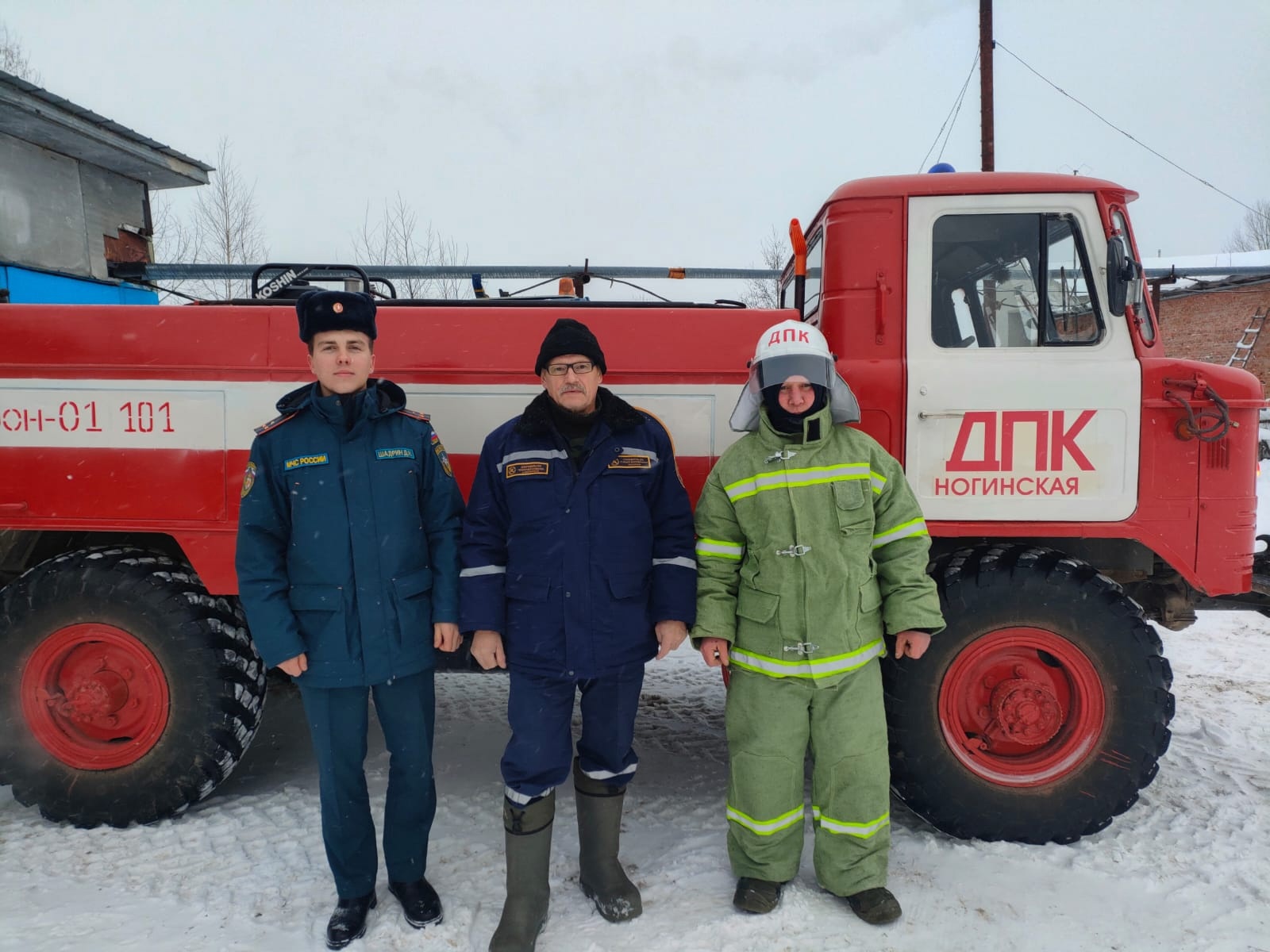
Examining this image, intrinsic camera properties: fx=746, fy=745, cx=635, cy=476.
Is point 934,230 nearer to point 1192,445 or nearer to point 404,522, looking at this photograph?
point 1192,445

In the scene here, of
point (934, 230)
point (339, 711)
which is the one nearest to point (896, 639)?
point (934, 230)

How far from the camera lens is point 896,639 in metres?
2.45

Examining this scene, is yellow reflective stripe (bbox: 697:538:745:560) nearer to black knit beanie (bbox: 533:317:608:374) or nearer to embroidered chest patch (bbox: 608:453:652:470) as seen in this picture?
embroidered chest patch (bbox: 608:453:652:470)

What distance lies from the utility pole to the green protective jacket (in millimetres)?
10048

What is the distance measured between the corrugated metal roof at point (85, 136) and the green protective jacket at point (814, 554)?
9.19 meters

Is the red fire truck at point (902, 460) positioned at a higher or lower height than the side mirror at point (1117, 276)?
lower

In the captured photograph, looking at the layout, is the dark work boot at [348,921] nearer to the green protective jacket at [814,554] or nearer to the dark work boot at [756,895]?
the dark work boot at [756,895]

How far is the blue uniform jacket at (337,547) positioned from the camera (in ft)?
7.28

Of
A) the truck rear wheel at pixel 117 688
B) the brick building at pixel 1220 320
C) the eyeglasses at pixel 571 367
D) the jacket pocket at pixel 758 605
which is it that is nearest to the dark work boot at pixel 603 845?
the jacket pocket at pixel 758 605

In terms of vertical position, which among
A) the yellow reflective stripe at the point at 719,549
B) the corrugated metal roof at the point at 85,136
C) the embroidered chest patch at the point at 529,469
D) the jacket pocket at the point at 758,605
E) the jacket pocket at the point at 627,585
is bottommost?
the jacket pocket at the point at 758,605

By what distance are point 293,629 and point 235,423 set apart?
1073mm

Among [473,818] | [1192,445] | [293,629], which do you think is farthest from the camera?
[473,818]

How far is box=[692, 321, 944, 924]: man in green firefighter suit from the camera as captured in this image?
7.79 ft

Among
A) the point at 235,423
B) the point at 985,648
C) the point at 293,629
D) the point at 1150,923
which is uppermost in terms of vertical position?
the point at 235,423
